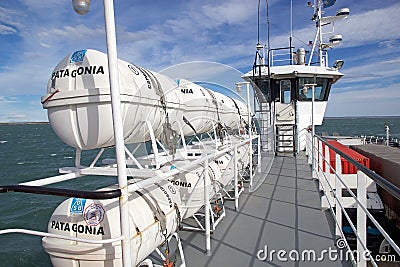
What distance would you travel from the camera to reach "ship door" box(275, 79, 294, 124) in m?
10.0

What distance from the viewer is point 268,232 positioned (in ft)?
11.3

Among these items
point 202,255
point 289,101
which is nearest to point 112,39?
point 202,255

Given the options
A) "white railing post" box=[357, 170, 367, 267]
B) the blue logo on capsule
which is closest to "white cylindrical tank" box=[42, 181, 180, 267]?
the blue logo on capsule

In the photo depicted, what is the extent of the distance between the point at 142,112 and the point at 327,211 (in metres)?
3.12

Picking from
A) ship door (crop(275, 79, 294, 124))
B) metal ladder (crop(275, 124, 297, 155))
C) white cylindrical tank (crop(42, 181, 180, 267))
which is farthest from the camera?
ship door (crop(275, 79, 294, 124))

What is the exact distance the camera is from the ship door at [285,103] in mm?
10016

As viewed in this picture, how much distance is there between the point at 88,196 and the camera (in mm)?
1556

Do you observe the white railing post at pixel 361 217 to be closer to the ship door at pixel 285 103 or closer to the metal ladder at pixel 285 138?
the metal ladder at pixel 285 138

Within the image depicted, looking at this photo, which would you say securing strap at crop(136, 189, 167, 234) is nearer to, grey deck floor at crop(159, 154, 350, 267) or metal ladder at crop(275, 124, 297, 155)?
grey deck floor at crop(159, 154, 350, 267)

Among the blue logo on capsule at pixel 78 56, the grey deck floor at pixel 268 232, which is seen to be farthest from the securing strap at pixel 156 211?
the blue logo on capsule at pixel 78 56

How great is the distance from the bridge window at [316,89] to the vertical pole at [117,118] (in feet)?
30.2

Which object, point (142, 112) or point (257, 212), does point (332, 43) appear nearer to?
point (257, 212)

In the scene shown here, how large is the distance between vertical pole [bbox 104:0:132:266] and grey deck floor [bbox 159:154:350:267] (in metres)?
1.30

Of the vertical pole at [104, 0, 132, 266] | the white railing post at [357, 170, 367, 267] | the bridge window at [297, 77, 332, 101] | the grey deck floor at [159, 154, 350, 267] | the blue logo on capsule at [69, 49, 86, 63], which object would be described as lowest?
the grey deck floor at [159, 154, 350, 267]
